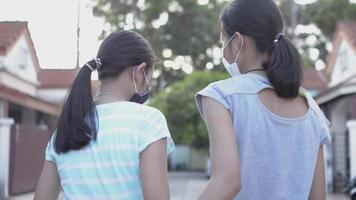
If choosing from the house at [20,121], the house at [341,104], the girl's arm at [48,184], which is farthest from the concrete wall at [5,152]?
the girl's arm at [48,184]

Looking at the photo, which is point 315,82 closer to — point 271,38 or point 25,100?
point 25,100

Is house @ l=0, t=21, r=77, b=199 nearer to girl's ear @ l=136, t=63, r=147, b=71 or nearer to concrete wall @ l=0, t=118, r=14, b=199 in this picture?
concrete wall @ l=0, t=118, r=14, b=199

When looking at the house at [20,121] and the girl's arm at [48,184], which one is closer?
the girl's arm at [48,184]

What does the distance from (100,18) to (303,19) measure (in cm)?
1235

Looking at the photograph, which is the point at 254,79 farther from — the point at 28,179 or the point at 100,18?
the point at 100,18

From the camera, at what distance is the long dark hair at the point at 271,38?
2.40 metres

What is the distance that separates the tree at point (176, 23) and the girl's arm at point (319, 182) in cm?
3447

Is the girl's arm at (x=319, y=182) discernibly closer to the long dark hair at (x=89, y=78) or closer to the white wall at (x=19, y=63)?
the long dark hair at (x=89, y=78)

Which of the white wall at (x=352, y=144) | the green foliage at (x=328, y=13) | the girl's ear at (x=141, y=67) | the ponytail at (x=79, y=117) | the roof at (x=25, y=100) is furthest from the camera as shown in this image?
the green foliage at (x=328, y=13)

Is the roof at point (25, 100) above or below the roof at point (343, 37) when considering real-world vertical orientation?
below

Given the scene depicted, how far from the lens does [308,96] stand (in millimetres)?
2553

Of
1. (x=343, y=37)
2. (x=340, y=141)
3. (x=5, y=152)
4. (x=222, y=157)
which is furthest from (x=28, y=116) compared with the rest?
(x=222, y=157)

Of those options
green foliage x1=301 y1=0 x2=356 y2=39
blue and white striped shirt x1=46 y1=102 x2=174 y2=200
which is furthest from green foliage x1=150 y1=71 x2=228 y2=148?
blue and white striped shirt x1=46 y1=102 x2=174 y2=200

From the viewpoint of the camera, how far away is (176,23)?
133 feet
